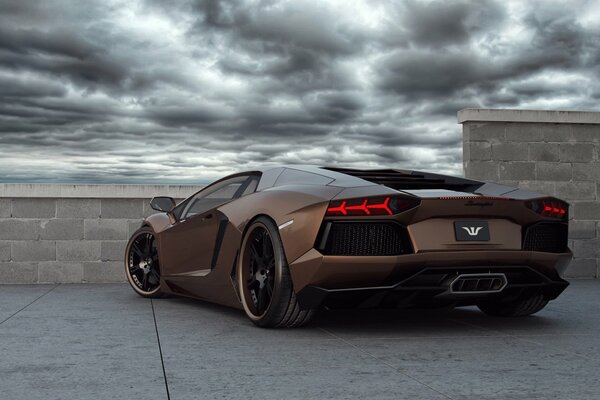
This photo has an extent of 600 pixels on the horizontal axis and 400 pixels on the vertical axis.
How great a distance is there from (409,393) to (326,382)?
0.43 metres

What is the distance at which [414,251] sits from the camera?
504cm

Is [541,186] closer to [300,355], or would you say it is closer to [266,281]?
[266,281]

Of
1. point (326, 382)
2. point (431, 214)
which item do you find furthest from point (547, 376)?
point (431, 214)

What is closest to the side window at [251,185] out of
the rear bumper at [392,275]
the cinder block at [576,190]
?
the rear bumper at [392,275]

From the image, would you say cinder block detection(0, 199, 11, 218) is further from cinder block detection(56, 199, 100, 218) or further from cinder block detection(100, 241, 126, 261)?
cinder block detection(100, 241, 126, 261)

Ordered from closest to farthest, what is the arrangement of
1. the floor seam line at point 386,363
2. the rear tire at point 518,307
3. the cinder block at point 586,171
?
1. the floor seam line at point 386,363
2. the rear tire at point 518,307
3. the cinder block at point 586,171

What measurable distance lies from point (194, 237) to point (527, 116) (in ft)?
19.3

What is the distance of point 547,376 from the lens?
3.90 m

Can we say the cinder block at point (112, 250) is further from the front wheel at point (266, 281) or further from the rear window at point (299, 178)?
the rear window at point (299, 178)

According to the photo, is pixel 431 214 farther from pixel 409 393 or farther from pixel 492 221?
pixel 409 393

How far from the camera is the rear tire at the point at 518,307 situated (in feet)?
20.1

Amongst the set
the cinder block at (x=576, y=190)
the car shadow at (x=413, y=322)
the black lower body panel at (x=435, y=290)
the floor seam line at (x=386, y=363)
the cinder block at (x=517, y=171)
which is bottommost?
the car shadow at (x=413, y=322)

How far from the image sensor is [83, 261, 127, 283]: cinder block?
10.7 metres

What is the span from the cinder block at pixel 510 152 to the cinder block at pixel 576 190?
65 cm
